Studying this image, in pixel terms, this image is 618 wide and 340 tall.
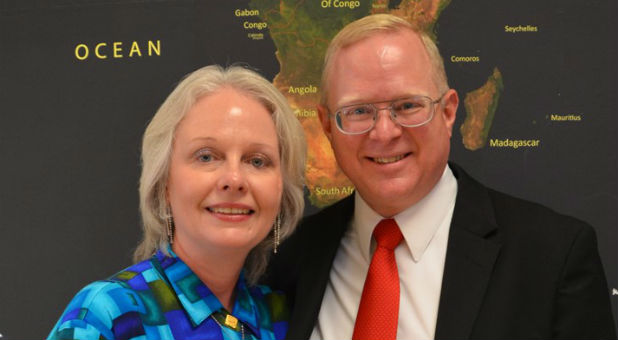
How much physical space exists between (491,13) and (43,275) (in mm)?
2120

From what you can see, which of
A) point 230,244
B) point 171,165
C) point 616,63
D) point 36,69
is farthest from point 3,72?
point 616,63

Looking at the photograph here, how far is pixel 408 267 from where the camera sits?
72.0 inches

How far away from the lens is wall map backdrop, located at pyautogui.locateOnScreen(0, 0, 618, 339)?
90.7 inches

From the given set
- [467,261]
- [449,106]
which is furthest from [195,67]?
[467,261]

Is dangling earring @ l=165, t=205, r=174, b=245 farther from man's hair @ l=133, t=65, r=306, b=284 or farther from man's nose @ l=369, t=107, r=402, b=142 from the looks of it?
man's nose @ l=369, t=107, r=402, b=142

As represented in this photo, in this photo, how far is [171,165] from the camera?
1780 mm

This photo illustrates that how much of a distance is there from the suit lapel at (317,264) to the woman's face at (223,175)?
29 centimetres

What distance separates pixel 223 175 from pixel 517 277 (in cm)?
90

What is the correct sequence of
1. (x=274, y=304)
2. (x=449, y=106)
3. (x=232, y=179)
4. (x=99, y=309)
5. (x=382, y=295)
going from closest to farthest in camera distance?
1. (x=99, y=309)
2. (x=232, y=179)
3. (x=382, y=295)
4. (x=449, y=106)
5. (x=274, y=304)

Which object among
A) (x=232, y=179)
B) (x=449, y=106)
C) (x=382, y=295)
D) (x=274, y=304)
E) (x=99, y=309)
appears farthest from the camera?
(x=274, y=304)

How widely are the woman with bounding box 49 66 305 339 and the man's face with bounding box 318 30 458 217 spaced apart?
0.70ft

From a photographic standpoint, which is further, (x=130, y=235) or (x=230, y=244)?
(x=130, y=235)

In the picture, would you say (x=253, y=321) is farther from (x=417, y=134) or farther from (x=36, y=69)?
(x=36, y=69)

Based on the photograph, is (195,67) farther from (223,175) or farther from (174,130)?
(223,175)
